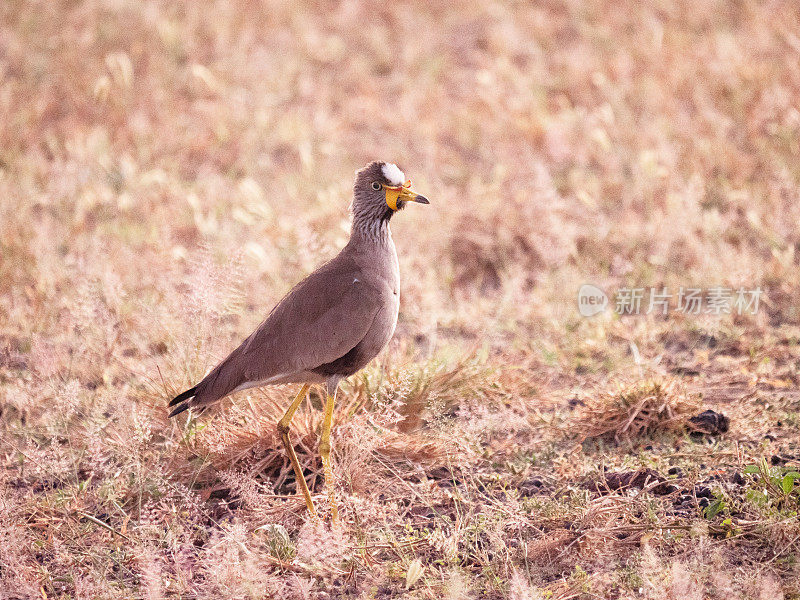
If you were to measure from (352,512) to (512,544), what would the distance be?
608 mm

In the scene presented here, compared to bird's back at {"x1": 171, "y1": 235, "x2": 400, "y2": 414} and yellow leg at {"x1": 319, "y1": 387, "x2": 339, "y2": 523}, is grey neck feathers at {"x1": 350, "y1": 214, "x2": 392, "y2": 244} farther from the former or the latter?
yellow leg at {"x1": 319, "y1": 387, "x2": 339, "y2": 523}

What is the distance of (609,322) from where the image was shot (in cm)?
522

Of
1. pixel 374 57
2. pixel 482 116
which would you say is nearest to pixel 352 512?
pixel 482 116

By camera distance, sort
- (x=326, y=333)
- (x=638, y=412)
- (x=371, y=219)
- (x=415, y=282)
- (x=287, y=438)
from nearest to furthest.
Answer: (x=326, y=333), (x=287, y=438), (x=371, y=219), (x=638, y=412), (x=415, y=282)

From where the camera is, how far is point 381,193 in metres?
3.75

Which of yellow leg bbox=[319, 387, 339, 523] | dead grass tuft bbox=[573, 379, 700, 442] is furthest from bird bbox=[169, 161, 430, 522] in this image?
dead grass tuft bbox=[573, 379, 700, 442]

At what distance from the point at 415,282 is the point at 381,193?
1.74 metres

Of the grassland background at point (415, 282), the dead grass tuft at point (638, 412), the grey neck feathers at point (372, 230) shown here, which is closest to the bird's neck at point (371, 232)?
the grey neck feathers at point (372, 230)

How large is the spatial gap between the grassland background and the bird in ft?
0.68

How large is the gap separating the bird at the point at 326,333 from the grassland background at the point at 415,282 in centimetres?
A: 21

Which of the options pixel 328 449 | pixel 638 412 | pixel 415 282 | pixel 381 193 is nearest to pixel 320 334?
pixel 328 449

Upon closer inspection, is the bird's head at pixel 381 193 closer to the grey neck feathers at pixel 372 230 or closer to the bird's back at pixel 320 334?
the grey neck feathers at pixel 372 230

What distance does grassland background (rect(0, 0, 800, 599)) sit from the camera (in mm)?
3268

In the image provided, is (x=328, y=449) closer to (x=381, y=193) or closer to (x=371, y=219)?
(x=371, y=219)
